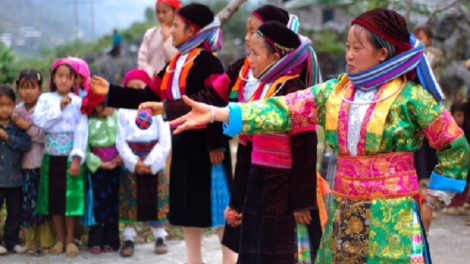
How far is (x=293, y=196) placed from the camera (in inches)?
166

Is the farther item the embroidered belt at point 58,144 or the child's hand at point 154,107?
the embroidered belt at point 58,144

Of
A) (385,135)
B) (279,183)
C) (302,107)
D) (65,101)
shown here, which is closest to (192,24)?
(65,101)

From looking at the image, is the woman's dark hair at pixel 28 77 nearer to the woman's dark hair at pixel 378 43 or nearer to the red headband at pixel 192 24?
the red headband at pixel 192 24

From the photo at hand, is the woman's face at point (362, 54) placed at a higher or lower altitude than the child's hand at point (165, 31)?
lower

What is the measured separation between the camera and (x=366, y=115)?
3.42m

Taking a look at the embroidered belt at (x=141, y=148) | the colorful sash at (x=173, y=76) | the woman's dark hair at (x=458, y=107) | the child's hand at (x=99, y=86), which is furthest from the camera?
the woman's dark hair at (x=458, y=107)

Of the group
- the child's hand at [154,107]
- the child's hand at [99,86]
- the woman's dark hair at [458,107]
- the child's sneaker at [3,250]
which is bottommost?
the child's sneaker at [3,250]

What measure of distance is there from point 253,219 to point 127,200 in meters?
2.37

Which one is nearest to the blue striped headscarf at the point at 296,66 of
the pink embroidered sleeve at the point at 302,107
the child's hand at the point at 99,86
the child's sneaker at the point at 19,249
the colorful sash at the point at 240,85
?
the colorful sash at the point at 240,85

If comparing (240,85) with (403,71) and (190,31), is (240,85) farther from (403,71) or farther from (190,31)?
(403,71)

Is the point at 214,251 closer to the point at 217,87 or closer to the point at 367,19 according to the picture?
the point at 217,87

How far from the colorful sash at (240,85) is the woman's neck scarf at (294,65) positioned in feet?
0.88

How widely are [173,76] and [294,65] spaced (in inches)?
49.2

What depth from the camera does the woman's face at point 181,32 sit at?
5.38 meters
